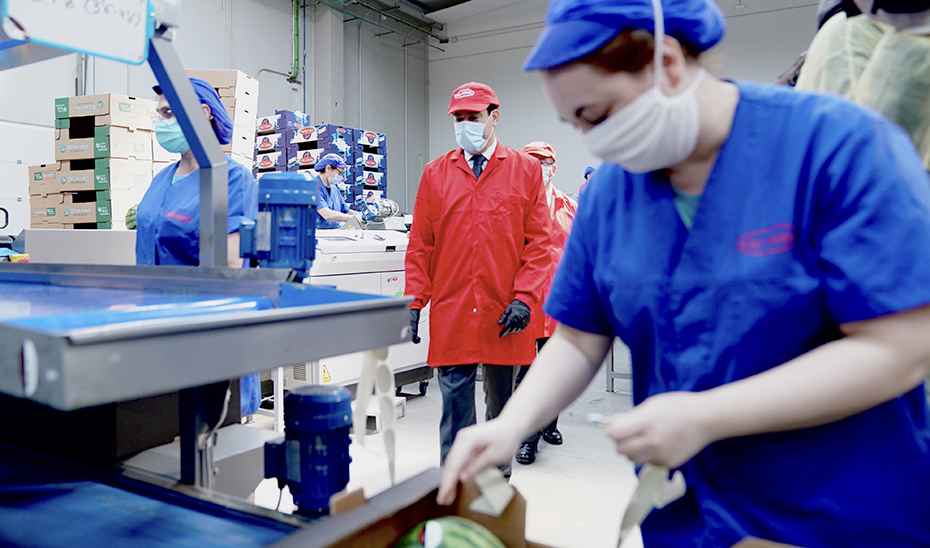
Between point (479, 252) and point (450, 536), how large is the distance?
1.92m

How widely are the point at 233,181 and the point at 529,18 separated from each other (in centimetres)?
933

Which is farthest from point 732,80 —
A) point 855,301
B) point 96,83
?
point 96,83

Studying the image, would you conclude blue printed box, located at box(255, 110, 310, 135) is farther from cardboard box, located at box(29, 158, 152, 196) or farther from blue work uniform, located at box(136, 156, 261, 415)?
blue work uniform, located at box(136, 156, 261, 415)

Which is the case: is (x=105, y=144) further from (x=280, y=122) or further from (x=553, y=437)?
(x=280, y=122)

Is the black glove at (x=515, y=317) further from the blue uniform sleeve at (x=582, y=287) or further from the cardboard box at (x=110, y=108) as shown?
the cardboard box at (x=110, y=108)

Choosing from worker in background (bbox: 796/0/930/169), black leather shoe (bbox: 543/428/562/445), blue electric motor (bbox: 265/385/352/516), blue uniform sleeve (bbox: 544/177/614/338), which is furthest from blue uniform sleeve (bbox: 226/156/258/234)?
black leather shoe (bbox: 543/428/562/445)

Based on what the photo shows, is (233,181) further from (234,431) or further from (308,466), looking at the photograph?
(308,466)

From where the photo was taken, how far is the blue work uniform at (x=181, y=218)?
2178mm

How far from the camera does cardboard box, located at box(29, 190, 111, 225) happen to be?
466 cm

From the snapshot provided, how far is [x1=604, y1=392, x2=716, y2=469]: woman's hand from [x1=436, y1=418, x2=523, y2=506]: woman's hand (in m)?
0.19

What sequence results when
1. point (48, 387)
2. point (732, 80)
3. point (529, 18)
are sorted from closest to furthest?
point (48, 387) < point (732, 80) < point (529, 18)

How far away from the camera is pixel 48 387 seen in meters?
0.62

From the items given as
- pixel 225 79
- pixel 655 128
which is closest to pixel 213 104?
pixel 655 128

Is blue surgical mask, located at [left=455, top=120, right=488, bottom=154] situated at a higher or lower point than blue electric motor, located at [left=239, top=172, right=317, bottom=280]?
higher
